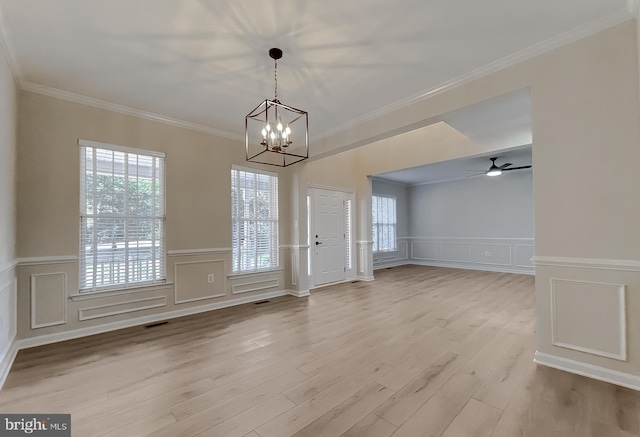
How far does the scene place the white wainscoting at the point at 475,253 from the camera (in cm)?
738

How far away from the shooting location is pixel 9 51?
2455mm

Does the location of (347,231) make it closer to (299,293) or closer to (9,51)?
(299,293)

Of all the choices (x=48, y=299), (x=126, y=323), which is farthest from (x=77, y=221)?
(x=126, y=323)

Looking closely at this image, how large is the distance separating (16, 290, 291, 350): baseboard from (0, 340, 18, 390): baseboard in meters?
0.15

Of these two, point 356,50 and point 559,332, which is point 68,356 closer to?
point 356,50

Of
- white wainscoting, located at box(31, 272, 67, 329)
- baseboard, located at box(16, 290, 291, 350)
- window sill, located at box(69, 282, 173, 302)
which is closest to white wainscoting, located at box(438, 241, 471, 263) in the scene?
baseboard, located at box(16, 290, 291, 350)

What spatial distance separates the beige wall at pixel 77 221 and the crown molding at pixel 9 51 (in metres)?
0.27

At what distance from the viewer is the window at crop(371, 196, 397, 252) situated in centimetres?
869

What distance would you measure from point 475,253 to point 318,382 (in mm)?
7617

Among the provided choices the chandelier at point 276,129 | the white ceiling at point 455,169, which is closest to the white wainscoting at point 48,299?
the chandelier at point 276,129

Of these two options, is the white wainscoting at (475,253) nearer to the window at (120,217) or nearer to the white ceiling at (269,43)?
the white ceiling at (269,43)

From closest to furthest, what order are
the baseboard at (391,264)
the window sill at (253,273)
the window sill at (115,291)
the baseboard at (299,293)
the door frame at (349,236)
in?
the window sill at (115,291) → the window sill at (253,273) → the baseboard at (299,293) → the door frame at (349,236) → the baseboard at (391,264)

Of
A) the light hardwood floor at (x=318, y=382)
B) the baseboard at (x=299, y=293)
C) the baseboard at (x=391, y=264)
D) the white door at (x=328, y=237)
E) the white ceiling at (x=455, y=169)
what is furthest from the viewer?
the baseboard at (x=391, y=264)

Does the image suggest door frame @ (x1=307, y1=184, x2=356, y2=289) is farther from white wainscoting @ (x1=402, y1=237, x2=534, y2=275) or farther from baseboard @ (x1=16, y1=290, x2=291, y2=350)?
white wainscoting @ (x1=402, y1=237, x2=534, y2=275)
